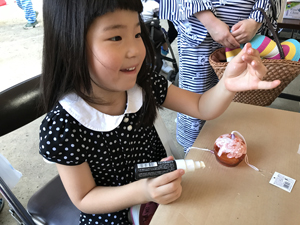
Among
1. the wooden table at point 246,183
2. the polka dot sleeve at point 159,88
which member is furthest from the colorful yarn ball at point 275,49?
the polka dot sleeve at point 159,88

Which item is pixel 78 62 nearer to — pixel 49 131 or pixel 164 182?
pixel 49 131

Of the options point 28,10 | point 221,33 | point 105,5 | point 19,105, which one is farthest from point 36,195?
point 28,10

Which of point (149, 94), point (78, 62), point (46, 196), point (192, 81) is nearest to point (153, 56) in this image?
point (149, 94)

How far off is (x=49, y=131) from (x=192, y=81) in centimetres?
75

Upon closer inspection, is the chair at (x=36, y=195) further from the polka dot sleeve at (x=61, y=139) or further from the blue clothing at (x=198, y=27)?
the blue clothing at (x=198, y=27)

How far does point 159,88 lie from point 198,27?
40 centimetres

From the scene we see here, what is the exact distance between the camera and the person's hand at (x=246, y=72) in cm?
60

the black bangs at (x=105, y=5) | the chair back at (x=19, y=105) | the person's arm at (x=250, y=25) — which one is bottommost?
the chair back at (x=19, y=105)

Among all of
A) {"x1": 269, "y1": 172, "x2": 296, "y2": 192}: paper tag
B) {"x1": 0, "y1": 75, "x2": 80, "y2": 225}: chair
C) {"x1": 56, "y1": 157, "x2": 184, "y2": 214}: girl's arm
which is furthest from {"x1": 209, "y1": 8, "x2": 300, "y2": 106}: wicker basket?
{"x1": 0, "y1": 75, "x2": 80, "y2": 225}: chair

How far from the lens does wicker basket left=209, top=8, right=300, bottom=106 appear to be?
813 mm

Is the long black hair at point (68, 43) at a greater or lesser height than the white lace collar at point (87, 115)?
greater

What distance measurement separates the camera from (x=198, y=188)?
569 millimetres

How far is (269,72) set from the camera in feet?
2.77

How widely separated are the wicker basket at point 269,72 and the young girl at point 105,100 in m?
0.17
